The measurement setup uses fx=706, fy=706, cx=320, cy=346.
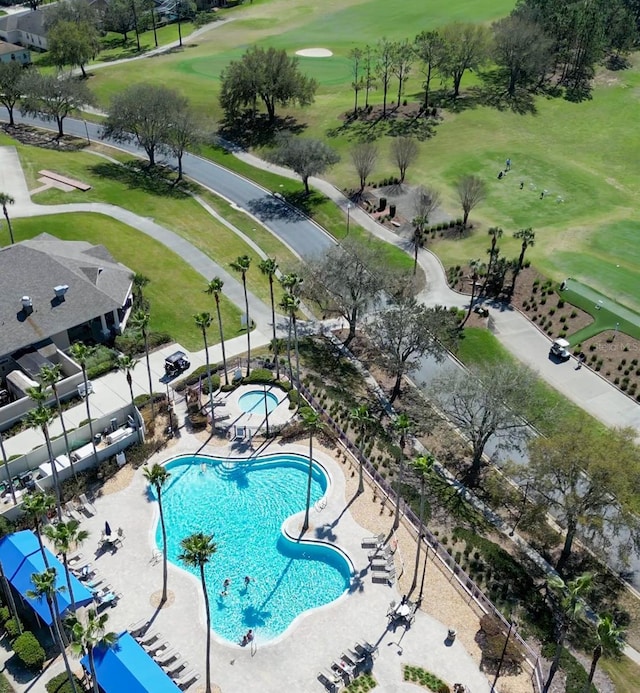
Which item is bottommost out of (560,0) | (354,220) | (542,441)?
(354,220)

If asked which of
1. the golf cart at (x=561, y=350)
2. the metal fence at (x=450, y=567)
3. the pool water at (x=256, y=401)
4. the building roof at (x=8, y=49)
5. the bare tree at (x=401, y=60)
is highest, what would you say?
the bare tree at (x=401, y=60)

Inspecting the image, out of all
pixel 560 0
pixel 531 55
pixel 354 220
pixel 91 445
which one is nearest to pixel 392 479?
pixel 91 445

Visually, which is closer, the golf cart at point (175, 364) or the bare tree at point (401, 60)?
the golf cart at point (175, 364)

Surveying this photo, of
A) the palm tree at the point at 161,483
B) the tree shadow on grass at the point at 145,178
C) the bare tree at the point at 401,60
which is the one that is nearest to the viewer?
the palm tree at the point at 161,483

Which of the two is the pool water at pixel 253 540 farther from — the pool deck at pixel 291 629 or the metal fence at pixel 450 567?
the metal fence at pixel 450 567

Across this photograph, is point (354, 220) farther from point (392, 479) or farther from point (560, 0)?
point (560, 0)

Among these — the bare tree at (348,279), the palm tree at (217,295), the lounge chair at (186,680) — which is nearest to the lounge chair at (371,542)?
the lounge chair at (186,680)
